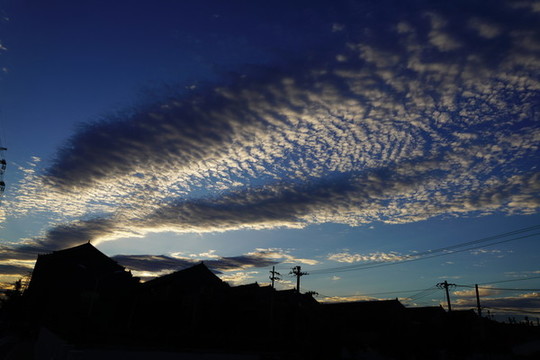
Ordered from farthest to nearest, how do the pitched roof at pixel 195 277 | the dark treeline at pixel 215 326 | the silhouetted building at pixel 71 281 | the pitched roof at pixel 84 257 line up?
the pitched roof at pixel 84 257 < the silhouetted building at pixel 71 281 < the pitched roof at pixel 195 277 < the dark treeline at pixel 215 326

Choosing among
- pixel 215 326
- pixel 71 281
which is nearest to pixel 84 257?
pixel 71 281

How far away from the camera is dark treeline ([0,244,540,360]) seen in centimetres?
2434

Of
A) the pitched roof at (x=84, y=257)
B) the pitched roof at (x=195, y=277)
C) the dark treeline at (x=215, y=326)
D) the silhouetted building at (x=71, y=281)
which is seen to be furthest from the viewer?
the pitched roof at (x=84, y=257)

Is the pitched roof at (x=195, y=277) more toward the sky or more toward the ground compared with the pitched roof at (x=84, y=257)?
more toward the ground

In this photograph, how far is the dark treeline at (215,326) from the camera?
24344 mm

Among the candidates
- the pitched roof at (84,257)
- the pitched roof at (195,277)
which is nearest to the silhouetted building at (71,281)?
the pitched roof at (84,257)

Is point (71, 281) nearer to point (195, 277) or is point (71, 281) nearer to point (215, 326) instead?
point (195, 277)

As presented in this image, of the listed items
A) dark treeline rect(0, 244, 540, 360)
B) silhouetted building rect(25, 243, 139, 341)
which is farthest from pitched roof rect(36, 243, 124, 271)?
dark treeline rect(0, 244, 540, 360)

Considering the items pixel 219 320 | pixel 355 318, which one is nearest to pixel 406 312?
pixel 355 318

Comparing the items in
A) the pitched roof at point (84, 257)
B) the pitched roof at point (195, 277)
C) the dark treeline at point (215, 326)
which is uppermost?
the pitched roof at point (84, 257)

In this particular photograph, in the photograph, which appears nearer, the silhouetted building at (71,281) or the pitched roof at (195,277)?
the pitched roof at (195,277)

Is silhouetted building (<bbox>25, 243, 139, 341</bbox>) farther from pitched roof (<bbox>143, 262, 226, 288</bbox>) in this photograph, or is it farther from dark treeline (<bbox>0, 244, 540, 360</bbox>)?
pitched roof (<bbox>143, 262, 226, 288</bbox>)

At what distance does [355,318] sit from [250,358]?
39.2 meters

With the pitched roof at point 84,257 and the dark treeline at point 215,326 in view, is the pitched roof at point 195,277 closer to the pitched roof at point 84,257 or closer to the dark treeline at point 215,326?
the dark treeline at point 215,326
